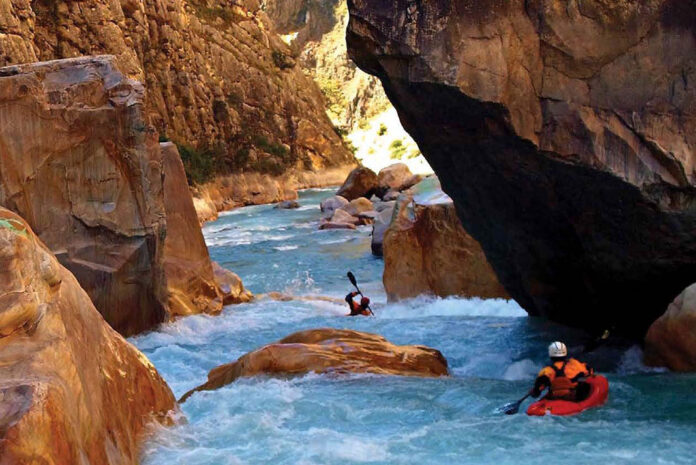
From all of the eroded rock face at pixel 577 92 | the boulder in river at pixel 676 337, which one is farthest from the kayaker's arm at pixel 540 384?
the eroded rock face at pixel 577 92

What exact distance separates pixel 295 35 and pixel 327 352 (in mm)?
104071

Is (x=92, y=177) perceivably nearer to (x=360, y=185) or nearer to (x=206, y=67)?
(x=360, y=185)

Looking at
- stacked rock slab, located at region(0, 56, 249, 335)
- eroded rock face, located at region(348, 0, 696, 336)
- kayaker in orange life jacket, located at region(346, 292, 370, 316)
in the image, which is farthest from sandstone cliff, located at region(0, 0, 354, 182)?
eroded rock face, located at region(348, 0, 696, 336)

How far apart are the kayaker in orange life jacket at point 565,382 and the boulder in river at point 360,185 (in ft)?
98.7

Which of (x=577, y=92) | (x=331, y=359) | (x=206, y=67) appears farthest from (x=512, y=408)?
(x=206, y=67)

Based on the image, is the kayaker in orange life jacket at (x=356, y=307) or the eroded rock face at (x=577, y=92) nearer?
the eroded rock face at (x=577, y=92)

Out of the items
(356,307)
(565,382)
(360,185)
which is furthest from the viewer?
(360,185)

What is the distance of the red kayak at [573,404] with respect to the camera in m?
6.71

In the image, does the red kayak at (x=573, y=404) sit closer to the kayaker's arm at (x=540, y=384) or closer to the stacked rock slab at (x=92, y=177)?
the kayaker's arm at (x=540, y=384)

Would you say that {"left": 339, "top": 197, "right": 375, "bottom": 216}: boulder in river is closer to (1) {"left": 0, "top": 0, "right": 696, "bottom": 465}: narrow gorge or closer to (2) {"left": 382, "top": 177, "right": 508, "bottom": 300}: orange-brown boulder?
(1) {"left": 0, "top": 0, "right": 696, "bottom": 465}: narrow gorge

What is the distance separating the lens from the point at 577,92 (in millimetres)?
7512

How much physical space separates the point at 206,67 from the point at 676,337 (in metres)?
43.1

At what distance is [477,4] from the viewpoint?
7379 millimetres

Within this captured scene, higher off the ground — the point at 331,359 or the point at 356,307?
the point at 331,359
